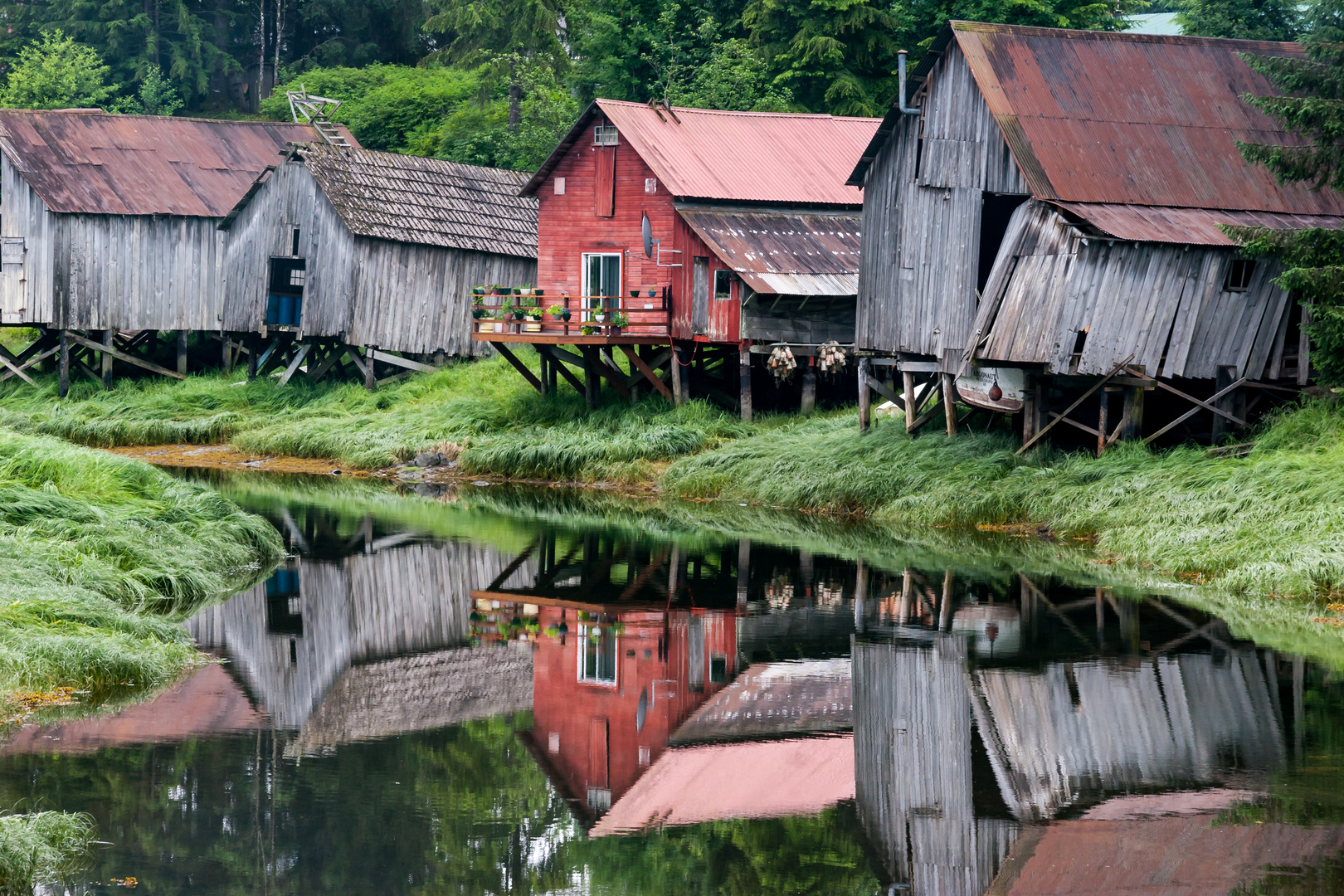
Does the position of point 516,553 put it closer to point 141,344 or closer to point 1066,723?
point 1066,723

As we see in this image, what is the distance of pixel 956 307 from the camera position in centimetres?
2616

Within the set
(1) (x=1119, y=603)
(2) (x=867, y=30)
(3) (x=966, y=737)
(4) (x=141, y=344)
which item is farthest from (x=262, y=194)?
(3) (x=966, y=737)

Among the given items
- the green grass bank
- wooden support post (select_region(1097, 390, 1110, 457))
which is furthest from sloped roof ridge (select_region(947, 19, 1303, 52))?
the green grass bank

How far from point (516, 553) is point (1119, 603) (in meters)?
8.19

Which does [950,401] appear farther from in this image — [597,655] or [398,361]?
[398,361]

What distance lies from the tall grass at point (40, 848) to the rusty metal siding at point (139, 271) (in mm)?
32758

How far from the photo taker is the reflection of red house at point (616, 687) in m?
12.7

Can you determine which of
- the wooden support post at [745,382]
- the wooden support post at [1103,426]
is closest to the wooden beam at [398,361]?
the wooden support post at [745,382]

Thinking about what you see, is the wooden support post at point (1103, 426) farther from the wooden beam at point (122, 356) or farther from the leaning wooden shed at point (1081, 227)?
the wooden beam at point (122, 356)

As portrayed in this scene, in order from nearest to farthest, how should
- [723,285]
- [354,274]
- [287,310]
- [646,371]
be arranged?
[723,285]
[646,371]
[354,274]
[287,310]

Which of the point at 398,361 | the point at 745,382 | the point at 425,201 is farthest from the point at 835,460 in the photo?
the point at 425,201

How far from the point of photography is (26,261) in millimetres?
41125

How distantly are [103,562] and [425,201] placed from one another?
929 inches

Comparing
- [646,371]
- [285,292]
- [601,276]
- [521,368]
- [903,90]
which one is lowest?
[521,368]
